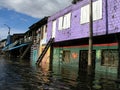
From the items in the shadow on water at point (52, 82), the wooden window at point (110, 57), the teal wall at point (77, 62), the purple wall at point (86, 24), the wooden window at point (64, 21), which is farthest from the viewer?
the wooden window at point (64, 21)

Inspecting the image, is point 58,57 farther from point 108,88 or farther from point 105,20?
point 108,88

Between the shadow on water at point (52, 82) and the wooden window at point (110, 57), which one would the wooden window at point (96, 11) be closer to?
the wooden window at point (110, 57)

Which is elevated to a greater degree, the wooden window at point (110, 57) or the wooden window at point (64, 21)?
the wooden window at point (64, 21)

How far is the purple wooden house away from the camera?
20.1 m

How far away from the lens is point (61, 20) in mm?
29734

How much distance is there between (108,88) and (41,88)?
3.26 metres

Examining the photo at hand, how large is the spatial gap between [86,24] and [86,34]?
36.2 inches

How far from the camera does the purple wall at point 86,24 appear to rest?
19.3 metres

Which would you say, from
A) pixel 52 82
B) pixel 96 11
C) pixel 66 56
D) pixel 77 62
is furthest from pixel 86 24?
pixel 52 82

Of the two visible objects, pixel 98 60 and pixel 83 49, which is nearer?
pixel 98 60

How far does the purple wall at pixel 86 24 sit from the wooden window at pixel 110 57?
1833 millimetres

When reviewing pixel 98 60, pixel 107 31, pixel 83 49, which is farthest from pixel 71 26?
pixel 107 31

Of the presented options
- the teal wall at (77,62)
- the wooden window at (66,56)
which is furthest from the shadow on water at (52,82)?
the wooden window at (66,56)

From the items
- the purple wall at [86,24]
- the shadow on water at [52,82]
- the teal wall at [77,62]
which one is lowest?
the shadow on water at [52,82]
